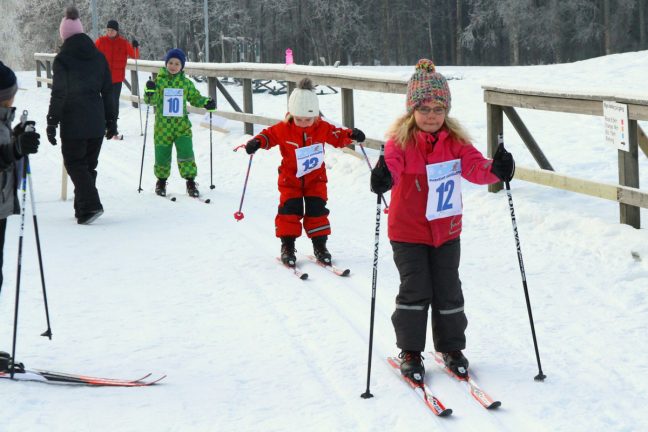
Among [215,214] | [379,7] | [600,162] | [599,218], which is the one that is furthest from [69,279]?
[379,7]

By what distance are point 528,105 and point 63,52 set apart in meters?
4.36

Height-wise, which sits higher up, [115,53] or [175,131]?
[115,53]

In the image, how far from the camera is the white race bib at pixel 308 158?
7.03m

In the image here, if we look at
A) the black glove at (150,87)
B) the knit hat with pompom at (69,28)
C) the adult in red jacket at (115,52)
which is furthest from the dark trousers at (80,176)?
the adult in red jacket at (115,52)

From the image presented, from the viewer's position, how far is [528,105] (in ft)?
27.5

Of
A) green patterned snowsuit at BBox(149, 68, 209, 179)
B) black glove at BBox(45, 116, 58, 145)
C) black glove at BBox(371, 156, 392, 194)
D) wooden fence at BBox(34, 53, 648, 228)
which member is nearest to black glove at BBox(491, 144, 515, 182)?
black glove at BBox(371, 156, 392, 194)

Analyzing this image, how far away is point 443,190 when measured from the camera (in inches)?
183

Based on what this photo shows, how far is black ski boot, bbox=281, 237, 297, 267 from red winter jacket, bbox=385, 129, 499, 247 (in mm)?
2406

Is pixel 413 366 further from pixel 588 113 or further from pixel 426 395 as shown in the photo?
pixel 588 113

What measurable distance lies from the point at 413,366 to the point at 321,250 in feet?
8.64

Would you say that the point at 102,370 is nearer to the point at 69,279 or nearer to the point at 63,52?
the point at 69,279

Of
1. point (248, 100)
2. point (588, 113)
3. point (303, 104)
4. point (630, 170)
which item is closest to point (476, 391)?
point (303, 104)

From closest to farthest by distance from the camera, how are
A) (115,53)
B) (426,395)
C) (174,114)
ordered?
(426,395) → (174,114) → (115,53)

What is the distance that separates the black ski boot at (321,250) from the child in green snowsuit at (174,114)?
336 centimetres
